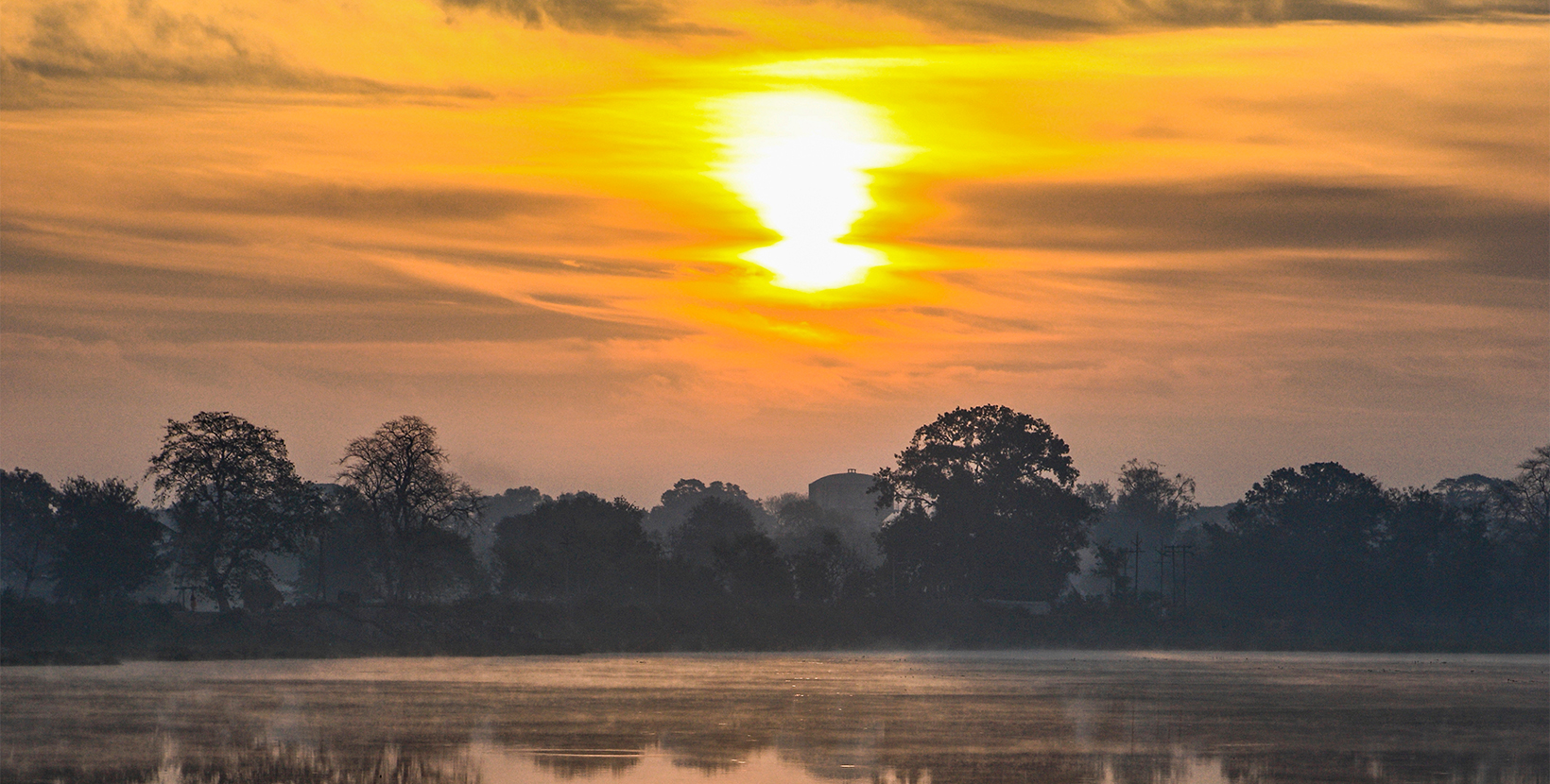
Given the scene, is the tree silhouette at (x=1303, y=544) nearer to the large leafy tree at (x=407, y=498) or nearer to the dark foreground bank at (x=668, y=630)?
the dark foreground bank at (x=668, y=630)

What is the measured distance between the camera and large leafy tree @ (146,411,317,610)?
3686 inches

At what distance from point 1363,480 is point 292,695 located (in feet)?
338

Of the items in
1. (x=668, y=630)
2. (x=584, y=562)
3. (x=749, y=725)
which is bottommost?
(x=749, y=725)

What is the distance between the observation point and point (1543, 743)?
145ft

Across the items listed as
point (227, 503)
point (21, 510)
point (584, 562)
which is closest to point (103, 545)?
point (227, 503)

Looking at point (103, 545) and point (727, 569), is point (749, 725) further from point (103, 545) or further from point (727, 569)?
point (727, 569)

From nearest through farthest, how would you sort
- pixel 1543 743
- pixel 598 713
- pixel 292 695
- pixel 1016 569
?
pixel 1543 743, pixel 598 713, pixel 292 695, pixel 1016 569

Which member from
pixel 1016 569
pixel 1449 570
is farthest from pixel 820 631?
pixel 1449 570

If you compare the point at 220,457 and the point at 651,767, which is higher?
the point at 220,457

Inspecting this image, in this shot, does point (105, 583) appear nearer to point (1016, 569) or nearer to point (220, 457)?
point (220, 457)

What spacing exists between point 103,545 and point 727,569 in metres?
42.6

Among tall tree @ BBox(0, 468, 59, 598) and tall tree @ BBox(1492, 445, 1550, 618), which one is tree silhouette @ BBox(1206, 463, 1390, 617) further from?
tall tree @ BBox(0, 468, 59, 598)

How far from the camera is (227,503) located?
9625 cm

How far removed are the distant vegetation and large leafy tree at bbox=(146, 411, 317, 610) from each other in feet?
0.49
